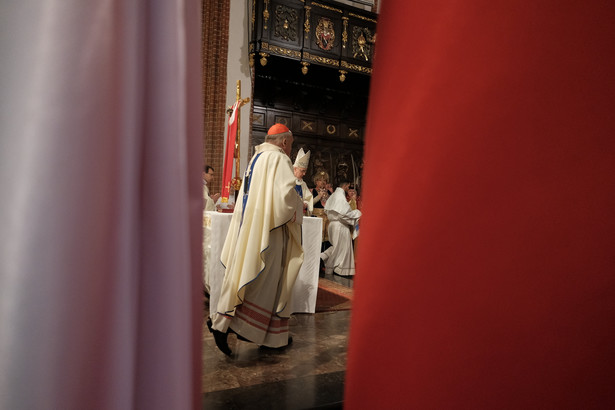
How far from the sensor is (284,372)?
2.33 meters

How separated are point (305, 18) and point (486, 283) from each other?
27.2 feet

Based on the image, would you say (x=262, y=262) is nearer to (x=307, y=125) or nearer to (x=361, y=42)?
(x=307, y=125)

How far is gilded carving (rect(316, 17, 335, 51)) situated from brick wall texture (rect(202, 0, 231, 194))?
1847 millimetres

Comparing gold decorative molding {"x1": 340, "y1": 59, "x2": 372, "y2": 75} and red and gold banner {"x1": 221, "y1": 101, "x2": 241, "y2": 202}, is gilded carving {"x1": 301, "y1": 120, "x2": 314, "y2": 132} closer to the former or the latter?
gold decorative molding {"x1": 340, "y1": 59, "x2": 372, "y2": 75}

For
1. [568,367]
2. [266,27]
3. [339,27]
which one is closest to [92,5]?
[568,367]

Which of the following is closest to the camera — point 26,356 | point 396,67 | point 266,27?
point 26,356

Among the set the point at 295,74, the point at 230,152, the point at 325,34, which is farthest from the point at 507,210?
the point at 295,74

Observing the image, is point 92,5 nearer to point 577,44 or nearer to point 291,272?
point 577,44

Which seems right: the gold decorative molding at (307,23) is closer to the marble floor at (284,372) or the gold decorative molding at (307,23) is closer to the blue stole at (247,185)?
the blue stole at (247,185)

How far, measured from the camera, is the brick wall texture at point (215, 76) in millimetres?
7551

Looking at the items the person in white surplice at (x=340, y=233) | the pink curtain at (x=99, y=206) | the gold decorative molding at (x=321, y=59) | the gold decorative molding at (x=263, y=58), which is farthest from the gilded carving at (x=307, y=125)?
the pink curtain at (x=99, y=206)

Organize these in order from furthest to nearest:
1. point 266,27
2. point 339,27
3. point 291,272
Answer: point 339,27, point 266,27, point 291,272

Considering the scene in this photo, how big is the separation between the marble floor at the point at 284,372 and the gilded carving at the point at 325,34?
6.36 metres

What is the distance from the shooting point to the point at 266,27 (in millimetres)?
7473
